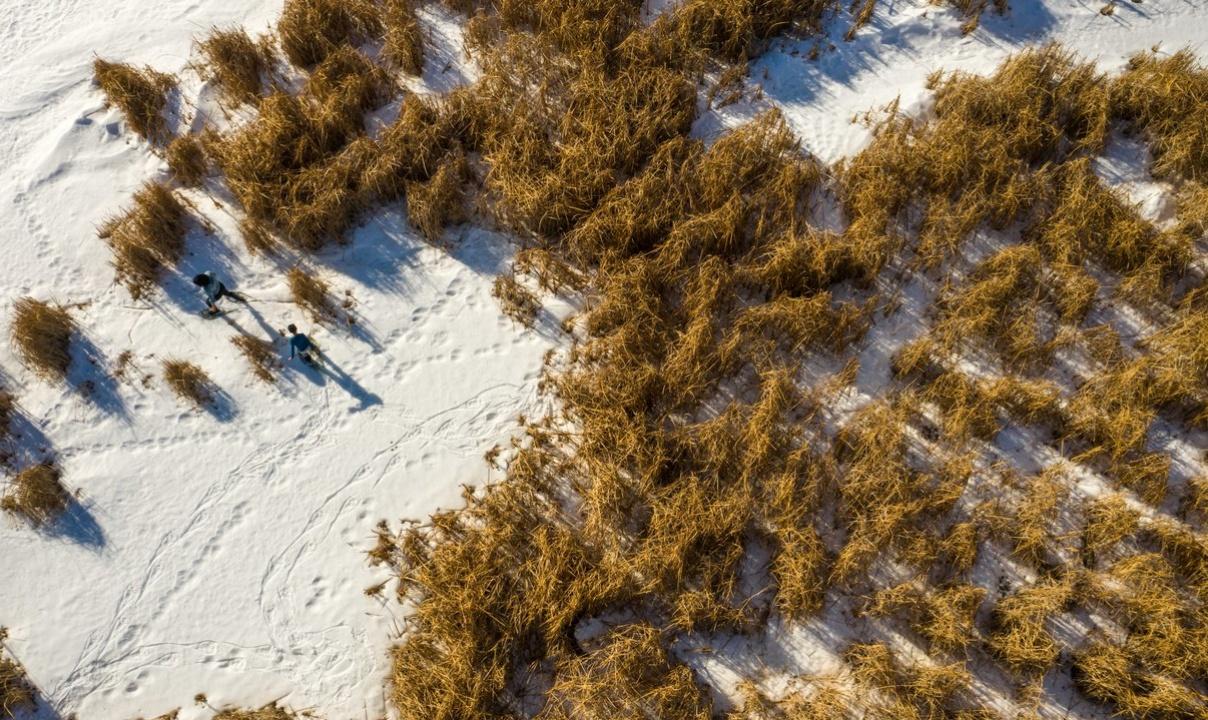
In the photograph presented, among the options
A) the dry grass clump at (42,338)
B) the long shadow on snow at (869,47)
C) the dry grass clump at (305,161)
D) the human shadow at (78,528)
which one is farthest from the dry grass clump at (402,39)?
the human shadow at (78,528)

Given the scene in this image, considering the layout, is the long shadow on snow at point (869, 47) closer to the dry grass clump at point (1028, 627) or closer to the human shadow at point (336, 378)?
the dry grass clump at point (1028, 627)

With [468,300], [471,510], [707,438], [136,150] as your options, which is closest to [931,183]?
[707,438]

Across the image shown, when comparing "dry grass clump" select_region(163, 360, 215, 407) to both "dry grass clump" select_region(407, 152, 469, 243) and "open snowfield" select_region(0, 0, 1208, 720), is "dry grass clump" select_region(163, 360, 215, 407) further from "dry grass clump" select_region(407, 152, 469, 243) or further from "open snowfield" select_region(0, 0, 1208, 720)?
"dry grass clump" select_region(407, 152, 469, 243)

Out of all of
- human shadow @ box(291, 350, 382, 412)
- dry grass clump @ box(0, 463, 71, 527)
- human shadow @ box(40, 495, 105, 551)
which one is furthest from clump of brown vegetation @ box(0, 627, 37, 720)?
human shadow @ box(291, 350, 382, 412)

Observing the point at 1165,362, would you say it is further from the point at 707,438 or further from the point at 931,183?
the point at 707,438

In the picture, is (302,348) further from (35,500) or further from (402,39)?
(402,39)
